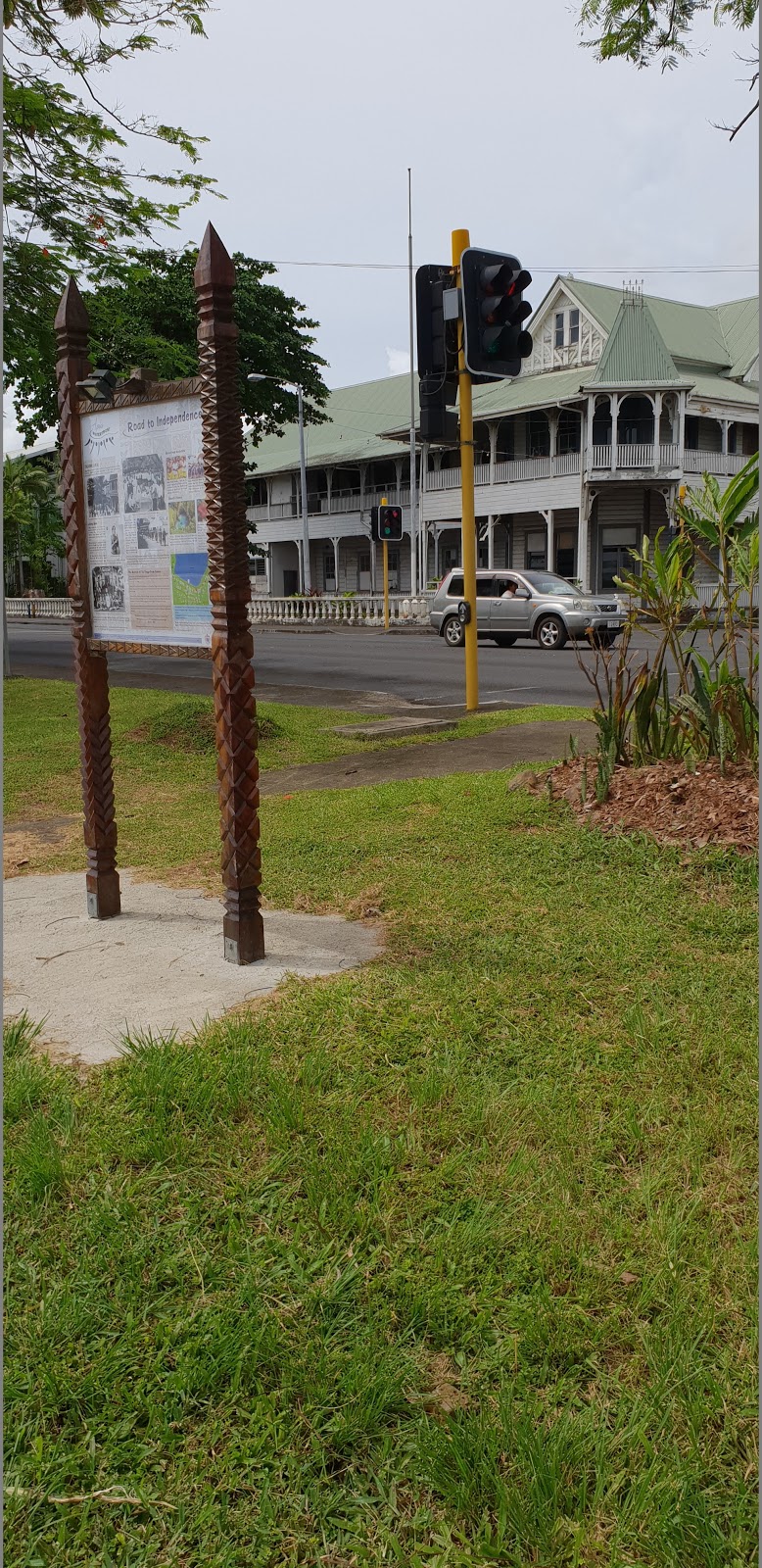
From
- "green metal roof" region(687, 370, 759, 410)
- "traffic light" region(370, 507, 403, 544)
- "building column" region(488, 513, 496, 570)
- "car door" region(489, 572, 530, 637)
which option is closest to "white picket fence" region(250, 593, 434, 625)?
"building column" region(488, 513, 496, 570)

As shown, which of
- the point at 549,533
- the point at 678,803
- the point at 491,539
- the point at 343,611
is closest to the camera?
the point at 678,803

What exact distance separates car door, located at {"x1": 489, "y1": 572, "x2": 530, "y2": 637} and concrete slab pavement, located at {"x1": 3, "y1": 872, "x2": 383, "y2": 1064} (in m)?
19.6

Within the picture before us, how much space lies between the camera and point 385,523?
98.8 ft

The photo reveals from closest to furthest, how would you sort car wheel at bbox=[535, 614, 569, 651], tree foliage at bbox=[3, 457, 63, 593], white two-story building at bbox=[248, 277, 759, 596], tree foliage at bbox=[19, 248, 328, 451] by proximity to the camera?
1. car wheel at bbox=[535, 614, 569, 651]
2. tree foliage at bbox=[19, 248, 328, 451]
3. white two-story building at bbox=[248, 277, 759, 596]
4. tree foliage at bbox=[3, 457, 63, 593]

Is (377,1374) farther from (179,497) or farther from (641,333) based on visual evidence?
(641,333)

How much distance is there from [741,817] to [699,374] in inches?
1516

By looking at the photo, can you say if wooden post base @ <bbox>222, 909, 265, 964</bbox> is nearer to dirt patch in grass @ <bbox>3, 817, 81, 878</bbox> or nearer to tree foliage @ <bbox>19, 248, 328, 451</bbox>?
dirt patch in grass @ <bbox>3, 817, 81, 878</bbox>

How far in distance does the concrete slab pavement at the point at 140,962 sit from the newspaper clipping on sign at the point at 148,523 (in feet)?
3.86

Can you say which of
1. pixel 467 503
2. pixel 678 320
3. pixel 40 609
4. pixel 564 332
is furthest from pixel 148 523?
pixel 40 609

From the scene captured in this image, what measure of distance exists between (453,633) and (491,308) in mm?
15145

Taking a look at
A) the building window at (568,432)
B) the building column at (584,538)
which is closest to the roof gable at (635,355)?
the building window at (568,432)

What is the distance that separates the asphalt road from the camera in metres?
14.7

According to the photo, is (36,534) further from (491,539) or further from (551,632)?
(551,632)

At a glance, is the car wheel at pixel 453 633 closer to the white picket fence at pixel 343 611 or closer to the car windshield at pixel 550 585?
the car windshield at pixel 550 585
